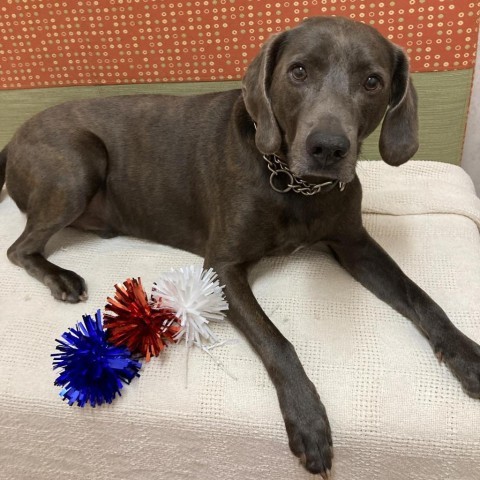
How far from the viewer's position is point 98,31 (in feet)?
6.61

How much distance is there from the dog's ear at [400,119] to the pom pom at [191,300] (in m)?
0.60

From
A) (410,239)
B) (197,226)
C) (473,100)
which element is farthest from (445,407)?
(473,100)

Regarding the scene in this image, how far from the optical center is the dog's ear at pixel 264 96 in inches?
52.6

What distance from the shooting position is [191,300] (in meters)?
1.36

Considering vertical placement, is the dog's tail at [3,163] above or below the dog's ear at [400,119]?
below

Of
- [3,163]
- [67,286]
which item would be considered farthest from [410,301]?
[3,163]

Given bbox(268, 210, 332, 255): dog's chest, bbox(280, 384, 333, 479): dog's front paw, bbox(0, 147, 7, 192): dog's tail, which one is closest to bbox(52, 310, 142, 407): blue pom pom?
bbox(280, 384, 333, 479): dog's front paw

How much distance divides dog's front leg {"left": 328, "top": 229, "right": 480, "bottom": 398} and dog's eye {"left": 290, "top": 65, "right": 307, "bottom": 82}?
21.4 inches

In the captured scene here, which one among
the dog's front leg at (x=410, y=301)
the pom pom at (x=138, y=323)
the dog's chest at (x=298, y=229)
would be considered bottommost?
the dog's front leg at (x=410, y=301)

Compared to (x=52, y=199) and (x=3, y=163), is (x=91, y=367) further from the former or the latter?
(x=3, y=163)

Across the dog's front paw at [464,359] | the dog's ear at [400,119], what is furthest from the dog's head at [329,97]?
the dog's front paw at [464,359]

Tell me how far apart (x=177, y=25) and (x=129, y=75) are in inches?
11.1

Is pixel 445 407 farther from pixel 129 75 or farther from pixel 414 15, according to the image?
pixel 129 75

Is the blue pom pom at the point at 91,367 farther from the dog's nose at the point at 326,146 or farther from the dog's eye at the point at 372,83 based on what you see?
the dog's eye at the point at 372,83
